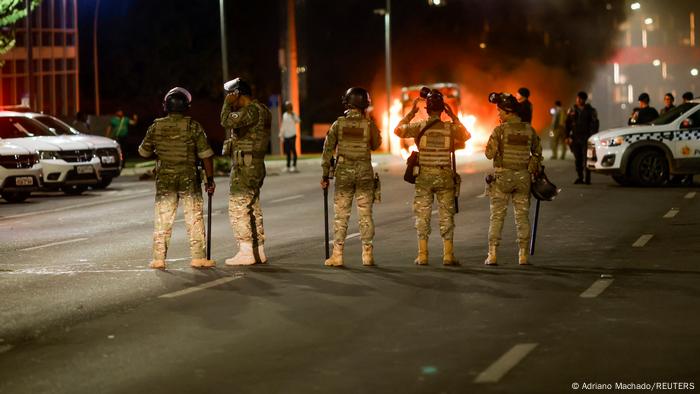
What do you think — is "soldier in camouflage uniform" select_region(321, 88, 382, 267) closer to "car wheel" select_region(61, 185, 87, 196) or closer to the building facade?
"car wheel" select_region(61, 185, 87, 196)

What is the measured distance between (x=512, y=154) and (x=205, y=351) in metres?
5.10

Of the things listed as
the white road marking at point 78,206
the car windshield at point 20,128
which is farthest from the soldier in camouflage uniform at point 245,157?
the car windshield at point 20,128

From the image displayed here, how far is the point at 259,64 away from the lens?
70812 millimetres

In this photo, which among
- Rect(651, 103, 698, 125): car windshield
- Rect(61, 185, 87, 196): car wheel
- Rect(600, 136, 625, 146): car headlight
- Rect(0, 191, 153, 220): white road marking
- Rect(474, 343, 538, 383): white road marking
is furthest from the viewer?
Rect(61, 185, 87, 196): car wheel

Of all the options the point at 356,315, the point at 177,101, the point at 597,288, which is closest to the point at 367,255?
the point at 177,101

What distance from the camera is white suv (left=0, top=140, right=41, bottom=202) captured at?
23.7 m

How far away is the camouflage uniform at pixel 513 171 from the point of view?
41.7ft

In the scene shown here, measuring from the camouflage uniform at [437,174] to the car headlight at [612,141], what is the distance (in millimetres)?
12076

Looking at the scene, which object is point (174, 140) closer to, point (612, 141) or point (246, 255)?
point (246, 255)

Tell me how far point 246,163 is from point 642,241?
488cm

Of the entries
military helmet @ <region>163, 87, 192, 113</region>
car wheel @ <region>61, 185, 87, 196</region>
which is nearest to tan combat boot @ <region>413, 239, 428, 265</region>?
military helmet @ <region>163, 87, 192, 113</region>

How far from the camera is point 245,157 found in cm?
1307

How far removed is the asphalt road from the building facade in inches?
1244

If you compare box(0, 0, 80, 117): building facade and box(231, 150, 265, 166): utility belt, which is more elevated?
box(0, 0, 80, 117): building facade
